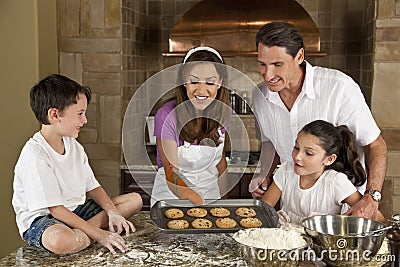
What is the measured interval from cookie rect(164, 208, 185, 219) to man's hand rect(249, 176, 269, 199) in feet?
1.43

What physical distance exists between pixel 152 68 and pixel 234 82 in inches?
71.3

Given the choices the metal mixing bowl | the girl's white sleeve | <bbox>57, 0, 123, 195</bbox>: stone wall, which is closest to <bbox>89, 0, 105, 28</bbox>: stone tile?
<bbox>57, 0, 123, 195</bbox>: stone wall

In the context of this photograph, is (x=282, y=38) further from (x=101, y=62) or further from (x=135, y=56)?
(x=135, y=56)

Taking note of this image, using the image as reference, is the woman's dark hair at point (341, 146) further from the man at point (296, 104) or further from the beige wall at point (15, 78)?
the beige wall at point (15, 78)

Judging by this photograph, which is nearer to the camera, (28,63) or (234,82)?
(234,82)

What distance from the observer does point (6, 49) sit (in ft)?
9.84

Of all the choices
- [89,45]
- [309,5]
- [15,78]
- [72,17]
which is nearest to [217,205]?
[15,78]

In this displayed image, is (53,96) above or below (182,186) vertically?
above

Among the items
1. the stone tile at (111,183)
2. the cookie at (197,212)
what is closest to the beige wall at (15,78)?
the stone tile at (111,183)

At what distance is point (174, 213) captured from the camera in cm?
198

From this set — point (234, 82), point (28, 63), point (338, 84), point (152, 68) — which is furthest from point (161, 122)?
point (152, 68)

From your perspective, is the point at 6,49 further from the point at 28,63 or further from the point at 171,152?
the point at 171,152

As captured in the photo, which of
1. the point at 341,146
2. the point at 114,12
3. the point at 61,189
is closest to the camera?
the point at 61,189

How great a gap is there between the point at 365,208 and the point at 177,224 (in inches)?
26.8
